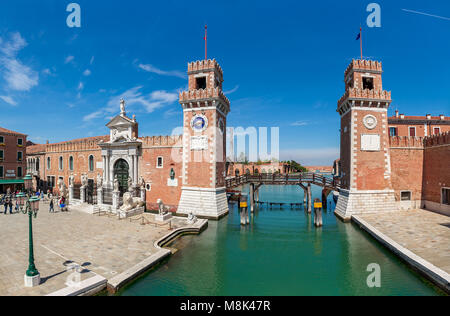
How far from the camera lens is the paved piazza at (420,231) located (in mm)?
11320

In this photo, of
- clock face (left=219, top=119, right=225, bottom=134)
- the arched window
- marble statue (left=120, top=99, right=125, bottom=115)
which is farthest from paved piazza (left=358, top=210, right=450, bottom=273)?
the arched window

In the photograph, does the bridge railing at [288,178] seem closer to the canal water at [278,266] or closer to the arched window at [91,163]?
the canal water at [278,266]

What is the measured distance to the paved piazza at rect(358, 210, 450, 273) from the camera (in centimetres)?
1132

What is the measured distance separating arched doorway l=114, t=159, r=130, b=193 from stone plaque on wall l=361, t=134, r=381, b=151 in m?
23.8

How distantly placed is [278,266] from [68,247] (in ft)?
36.6

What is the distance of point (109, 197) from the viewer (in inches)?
966

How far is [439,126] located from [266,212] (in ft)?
73.9

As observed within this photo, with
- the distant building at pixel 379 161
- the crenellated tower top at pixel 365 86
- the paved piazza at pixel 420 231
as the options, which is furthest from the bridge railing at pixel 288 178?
the crenellated tower top at pixel 365 86

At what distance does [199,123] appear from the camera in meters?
21.9

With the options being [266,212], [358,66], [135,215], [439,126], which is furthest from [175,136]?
[439,126]

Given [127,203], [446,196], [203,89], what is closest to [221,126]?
[203,89]

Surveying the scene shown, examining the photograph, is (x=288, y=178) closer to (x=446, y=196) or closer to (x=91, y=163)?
(x=446, y=196)

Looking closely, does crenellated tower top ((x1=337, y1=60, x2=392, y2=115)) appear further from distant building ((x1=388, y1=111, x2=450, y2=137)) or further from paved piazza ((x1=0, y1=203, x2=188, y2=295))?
paved piazza ((x1=0, y1=203, x2=188, y2=295))
